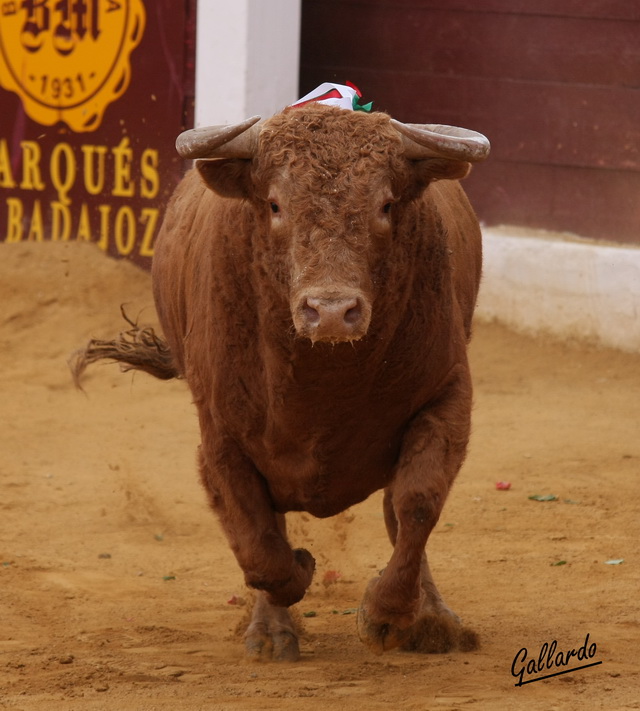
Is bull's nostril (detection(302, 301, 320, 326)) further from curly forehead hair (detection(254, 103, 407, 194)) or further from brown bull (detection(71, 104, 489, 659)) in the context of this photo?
curly forehead hair (detection(254, 103, 407, 194))

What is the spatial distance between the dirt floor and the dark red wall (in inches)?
35.5

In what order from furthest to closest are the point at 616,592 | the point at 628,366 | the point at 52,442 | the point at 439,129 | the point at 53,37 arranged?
the point at 53,37
the point at 628,366
the point at 52,442
the point at 616,592
the point at 439,129

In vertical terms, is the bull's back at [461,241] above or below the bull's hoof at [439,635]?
above

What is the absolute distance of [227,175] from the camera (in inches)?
149

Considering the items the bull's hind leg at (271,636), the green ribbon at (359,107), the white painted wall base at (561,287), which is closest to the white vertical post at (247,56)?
the white painted wall base at (561,287)

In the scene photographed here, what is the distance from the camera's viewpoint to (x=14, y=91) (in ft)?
32.2

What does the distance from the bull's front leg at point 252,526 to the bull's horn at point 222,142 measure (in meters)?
0.90

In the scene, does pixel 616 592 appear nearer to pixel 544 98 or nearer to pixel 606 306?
pixel 606 306

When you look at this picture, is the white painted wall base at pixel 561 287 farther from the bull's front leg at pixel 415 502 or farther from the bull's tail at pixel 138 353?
the bull's front leg at pixel 415 502

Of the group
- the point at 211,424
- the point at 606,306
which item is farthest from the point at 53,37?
the point at 211,424

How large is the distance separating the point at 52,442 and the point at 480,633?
3.35 meters

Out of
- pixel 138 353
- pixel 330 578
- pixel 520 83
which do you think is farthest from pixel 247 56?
pixel 330 578

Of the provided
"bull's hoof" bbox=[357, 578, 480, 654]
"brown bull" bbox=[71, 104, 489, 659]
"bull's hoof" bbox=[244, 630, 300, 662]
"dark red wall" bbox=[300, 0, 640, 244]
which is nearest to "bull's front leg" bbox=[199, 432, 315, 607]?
"brown bull" bbox=[71, 104, 489, 659]

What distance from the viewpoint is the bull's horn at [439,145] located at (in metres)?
3.67
